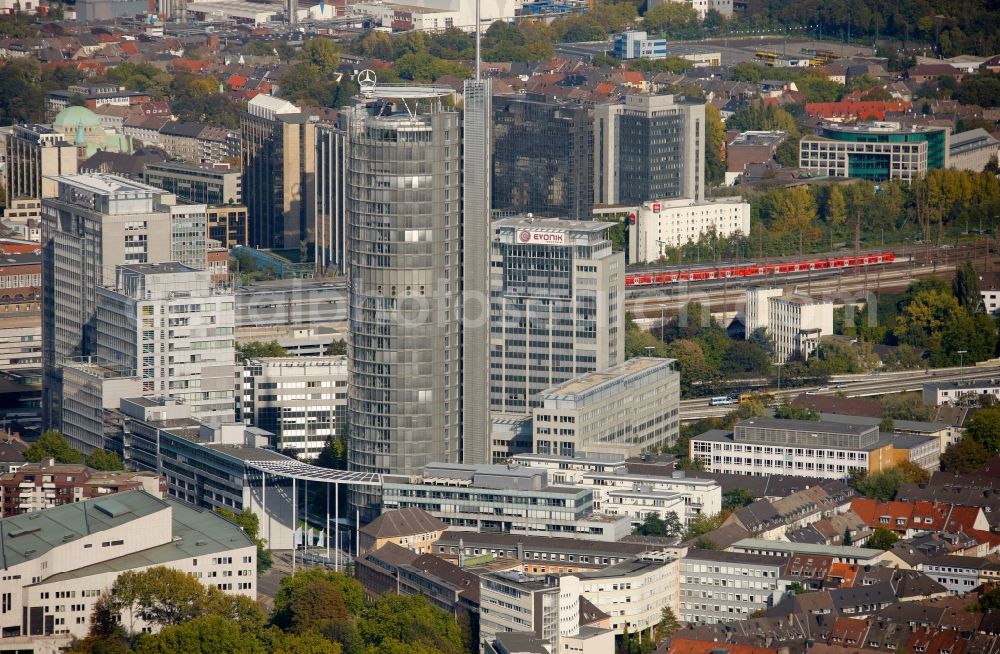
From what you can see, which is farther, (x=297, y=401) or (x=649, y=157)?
(x=649, y=157)

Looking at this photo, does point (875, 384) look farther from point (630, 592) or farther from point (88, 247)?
point (630, 592)

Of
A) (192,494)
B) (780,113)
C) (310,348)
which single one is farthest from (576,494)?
(780,113)

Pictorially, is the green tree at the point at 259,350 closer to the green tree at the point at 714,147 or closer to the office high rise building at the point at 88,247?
the office high rise building at the point at 88,247

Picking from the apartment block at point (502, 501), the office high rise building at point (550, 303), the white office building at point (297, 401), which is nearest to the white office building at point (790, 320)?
the office high rise building at point (550, 303)

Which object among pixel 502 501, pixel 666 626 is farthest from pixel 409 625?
pixel 502 501

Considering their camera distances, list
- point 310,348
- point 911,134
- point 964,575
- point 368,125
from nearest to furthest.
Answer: point 964,575
point 368,125
point 310,348
point 911,134

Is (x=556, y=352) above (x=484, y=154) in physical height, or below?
below

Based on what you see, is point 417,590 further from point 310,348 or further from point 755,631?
point 310,348
